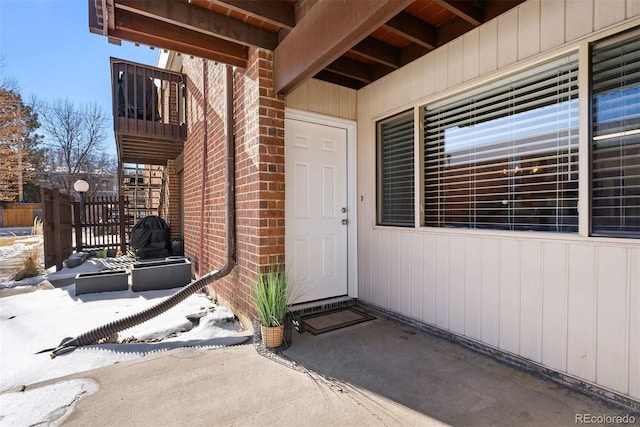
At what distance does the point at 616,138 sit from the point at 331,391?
244 cm

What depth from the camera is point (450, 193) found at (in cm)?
297

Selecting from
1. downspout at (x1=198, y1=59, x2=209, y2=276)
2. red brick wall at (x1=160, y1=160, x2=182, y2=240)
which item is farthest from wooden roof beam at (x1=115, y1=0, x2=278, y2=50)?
red brick wall at (x1=160, y1=160, x2=182, y2=240)

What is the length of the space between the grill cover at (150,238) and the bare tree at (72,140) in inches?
705

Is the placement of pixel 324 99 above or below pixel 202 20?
below

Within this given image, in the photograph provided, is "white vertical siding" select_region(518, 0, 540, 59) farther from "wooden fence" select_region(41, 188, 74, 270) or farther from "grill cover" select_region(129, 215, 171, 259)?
"wooden fence" select_region(41, 188, 74, 270)

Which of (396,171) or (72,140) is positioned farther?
(72,140)

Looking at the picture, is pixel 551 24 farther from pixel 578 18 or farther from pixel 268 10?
pixel 268 10

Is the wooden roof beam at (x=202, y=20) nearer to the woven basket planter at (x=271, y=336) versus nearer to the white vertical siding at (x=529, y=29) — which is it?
the white vertical siding at (x=529, y=29)

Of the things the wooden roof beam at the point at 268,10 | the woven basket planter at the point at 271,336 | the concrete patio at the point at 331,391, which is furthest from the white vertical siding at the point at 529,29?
the woven basket planter at the point at 271,336

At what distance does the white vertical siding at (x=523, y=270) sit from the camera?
186cm

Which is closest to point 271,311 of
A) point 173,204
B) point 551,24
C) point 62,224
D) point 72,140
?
point 551,24

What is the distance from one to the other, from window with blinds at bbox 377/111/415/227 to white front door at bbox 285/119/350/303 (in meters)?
0.47

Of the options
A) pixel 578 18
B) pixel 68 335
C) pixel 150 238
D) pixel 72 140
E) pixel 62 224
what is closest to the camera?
→ pixel 578 18

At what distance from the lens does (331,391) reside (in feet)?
6.70
